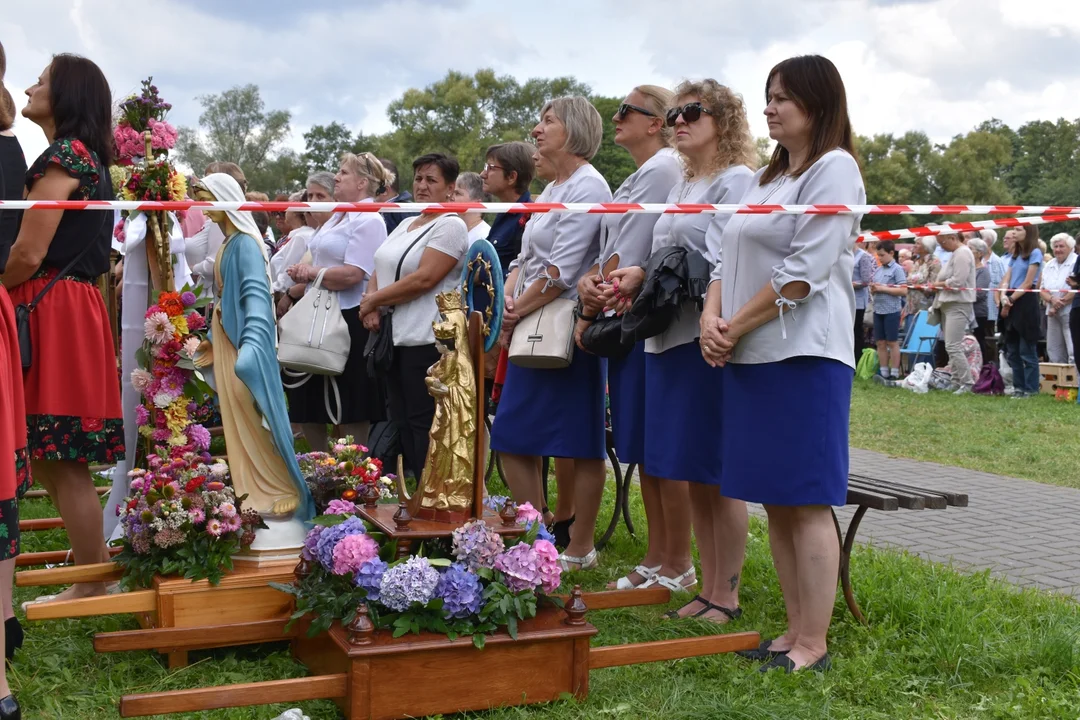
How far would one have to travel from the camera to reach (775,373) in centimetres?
396

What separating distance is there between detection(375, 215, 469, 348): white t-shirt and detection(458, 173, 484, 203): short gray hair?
5.99 feet

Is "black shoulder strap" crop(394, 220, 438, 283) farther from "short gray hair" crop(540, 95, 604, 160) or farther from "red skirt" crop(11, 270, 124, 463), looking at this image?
"red skirt" crop(11, 270, 124, 463)

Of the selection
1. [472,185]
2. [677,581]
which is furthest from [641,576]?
[472,185]

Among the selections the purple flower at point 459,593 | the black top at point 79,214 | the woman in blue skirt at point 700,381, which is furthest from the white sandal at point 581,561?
the black top at point 79,214

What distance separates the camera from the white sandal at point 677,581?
5.12 meters

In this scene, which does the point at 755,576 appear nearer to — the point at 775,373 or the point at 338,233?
the point at 775,373

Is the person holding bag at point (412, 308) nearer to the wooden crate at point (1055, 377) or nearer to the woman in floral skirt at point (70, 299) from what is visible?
the woman in floral skirt at point (70, 299)

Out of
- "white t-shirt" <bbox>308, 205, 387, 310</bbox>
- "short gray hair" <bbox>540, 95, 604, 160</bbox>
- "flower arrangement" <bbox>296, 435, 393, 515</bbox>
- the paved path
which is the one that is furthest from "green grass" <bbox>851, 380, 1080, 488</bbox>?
"flower arrangement" <bbox>296, 435, 393, 515</bbox>

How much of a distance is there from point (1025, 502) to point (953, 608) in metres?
3.61

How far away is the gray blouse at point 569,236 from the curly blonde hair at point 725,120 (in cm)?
70

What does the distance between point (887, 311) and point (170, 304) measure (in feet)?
42.9

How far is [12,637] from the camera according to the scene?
13.4ft

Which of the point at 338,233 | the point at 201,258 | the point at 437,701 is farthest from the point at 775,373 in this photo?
the point at 201,258

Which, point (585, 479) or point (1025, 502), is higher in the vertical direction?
point (585, 479)
